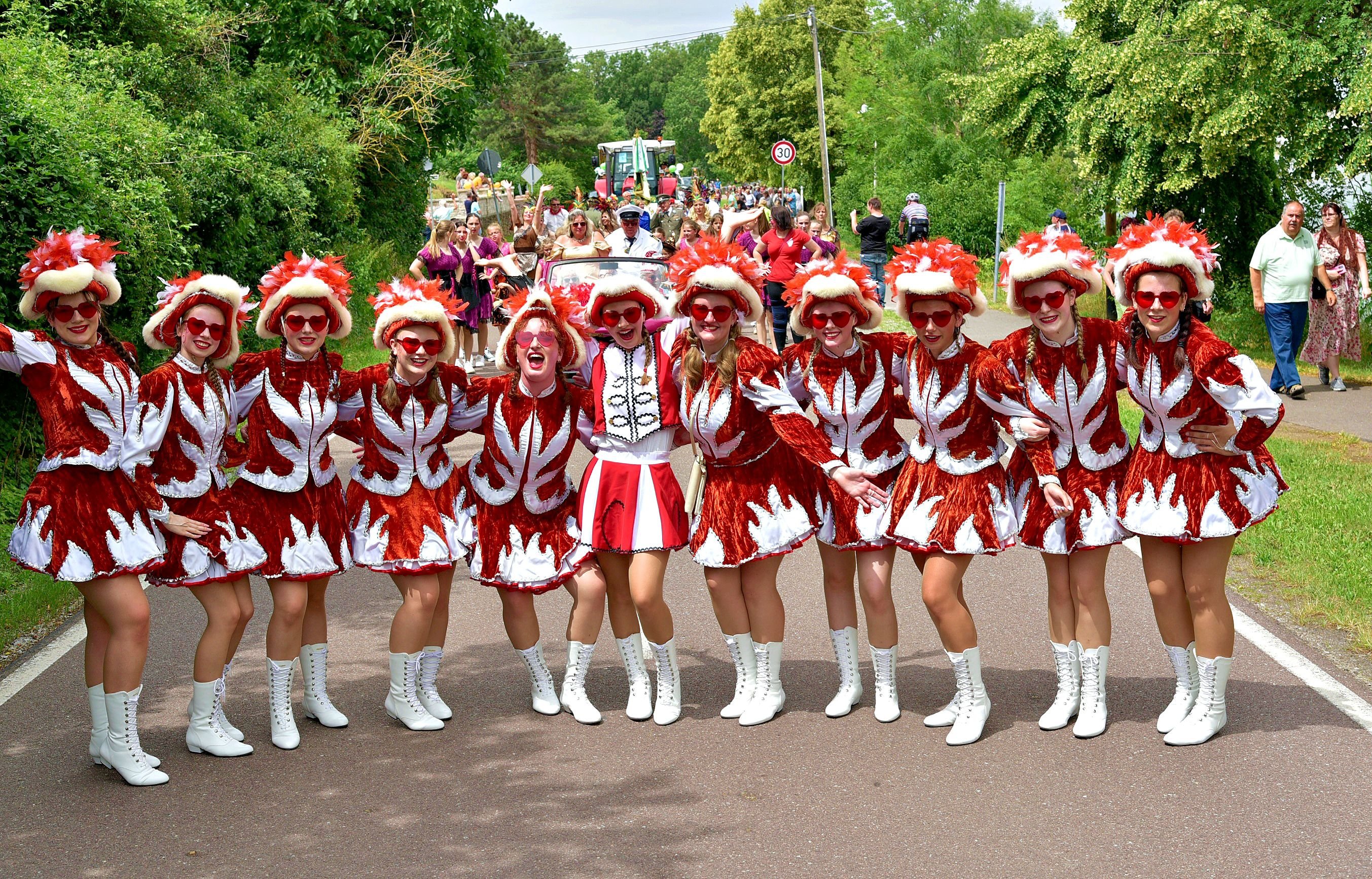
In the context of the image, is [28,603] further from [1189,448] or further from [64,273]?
[1189,448]

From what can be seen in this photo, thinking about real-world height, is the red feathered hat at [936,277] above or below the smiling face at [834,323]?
above

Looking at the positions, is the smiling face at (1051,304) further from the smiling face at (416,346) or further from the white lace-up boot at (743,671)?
the smiling face at (416,346)

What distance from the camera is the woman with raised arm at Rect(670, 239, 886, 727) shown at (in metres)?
5.61

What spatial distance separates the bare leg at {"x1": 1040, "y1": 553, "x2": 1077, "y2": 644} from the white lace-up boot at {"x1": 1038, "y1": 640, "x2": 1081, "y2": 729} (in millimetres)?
37

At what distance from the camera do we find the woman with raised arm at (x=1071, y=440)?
538 centimetres

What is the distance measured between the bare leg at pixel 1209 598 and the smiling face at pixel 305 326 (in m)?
3.52

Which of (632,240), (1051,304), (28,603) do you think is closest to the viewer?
(1051,304)

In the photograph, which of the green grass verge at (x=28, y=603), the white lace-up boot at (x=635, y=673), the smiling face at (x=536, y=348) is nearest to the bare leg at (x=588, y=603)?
the white lace-up boot at (x=635, y=673)

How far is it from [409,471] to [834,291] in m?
1.90


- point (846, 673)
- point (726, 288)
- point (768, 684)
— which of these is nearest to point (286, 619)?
point (768, 684)

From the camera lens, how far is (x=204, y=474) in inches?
218

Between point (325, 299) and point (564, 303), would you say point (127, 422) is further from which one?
point (564, 303)

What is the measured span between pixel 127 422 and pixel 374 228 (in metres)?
22.7

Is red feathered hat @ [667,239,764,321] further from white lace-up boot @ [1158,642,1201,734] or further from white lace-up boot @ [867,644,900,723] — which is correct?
white lace-up boot @ [1158,642,1201,734]
